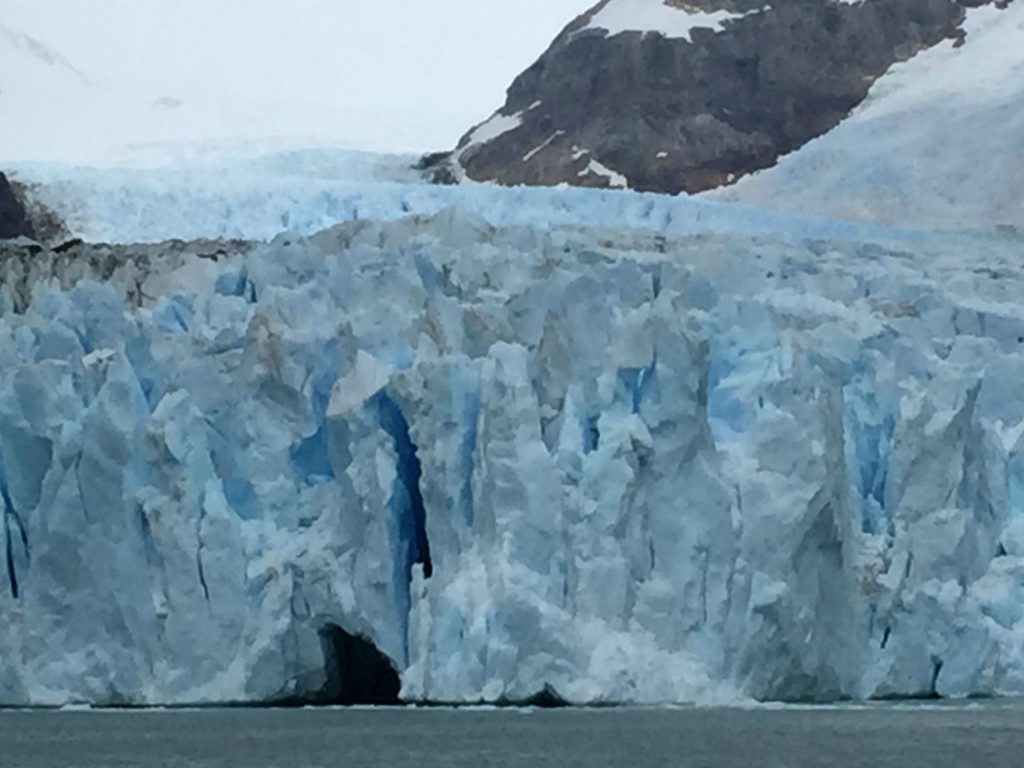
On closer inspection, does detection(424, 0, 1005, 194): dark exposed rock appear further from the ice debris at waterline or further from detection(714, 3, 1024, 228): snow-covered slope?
the ice debris at waterline

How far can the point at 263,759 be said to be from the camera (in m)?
13.9

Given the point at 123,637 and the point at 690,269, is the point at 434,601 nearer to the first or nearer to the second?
the point at 123,637

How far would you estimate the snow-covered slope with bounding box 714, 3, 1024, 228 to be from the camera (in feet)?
81.7

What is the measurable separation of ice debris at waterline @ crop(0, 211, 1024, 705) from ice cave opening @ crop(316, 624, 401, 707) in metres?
0.08

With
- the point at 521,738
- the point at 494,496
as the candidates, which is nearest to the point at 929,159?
the point at 494,496

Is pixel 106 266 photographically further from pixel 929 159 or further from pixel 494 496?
pixel 929 159

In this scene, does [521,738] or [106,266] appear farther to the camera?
[106,266]

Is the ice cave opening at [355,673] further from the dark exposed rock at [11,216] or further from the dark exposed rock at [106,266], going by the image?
the dark exposed rock at [11,216]

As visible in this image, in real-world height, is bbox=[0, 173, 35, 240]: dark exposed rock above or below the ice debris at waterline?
above

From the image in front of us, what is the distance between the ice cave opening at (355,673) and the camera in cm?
1633

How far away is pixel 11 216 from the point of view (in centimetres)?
2258

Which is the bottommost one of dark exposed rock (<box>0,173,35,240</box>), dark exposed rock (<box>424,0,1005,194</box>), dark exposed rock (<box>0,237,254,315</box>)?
dark exposed rock (<box>0,237,254,315</box>)

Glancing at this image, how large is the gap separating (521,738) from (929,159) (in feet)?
41.3

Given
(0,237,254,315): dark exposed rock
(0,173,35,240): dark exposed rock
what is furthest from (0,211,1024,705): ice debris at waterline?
(0,173,35,240): dark exposed rock
